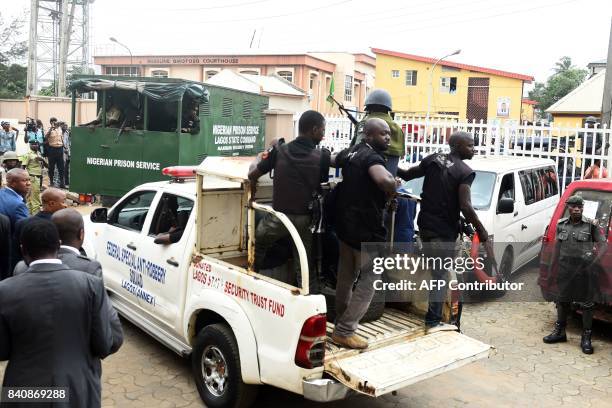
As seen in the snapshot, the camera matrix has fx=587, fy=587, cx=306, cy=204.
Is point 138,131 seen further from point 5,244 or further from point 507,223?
point 507,223

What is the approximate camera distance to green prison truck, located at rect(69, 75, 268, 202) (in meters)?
11.0

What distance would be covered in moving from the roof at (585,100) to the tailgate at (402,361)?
1987cm

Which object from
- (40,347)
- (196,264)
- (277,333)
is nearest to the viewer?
(40,347)

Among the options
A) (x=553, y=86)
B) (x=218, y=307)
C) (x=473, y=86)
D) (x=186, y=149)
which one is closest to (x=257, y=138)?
(x=186, y=149)

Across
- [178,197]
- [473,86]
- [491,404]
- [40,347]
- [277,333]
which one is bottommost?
[491,404]

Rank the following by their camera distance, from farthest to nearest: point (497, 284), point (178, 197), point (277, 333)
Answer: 1. point (497, 284)
2. point (178, 197)
3. point (277, 333)

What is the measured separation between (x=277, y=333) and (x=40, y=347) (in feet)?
5.02

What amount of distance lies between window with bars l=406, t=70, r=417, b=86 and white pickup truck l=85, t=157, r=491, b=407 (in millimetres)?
38626

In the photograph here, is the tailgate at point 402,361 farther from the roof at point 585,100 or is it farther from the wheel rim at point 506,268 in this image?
the roof at point 585,100

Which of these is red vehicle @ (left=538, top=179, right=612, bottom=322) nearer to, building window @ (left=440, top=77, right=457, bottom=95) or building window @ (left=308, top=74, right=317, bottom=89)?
building window @ (left=308, top=74, right=317, bottom=89)

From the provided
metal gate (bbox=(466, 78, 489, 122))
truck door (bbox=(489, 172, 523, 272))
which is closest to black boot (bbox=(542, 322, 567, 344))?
truck door (bbox=(489, 172, 523, 272))

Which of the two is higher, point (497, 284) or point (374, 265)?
point (374, 265)

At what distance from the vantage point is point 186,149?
1121cm

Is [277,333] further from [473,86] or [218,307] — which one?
[473,86]
